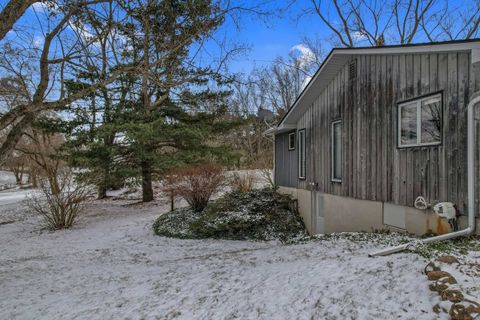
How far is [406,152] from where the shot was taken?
18.1ft

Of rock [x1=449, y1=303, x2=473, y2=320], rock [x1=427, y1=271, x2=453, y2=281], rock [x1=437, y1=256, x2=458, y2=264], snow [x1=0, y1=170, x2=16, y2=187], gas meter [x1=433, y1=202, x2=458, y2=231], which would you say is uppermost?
gas meter [x1=433, y1=202, x2=458, y2=231]

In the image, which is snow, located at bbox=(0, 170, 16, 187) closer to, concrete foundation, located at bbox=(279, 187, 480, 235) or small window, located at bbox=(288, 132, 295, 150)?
small window, located at bbox=(288, 132, 295, 150)

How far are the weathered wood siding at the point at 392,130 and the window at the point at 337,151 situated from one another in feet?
0.56

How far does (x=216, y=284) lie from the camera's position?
13.7 feet

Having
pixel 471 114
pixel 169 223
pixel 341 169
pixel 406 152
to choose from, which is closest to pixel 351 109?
pixel 341 169

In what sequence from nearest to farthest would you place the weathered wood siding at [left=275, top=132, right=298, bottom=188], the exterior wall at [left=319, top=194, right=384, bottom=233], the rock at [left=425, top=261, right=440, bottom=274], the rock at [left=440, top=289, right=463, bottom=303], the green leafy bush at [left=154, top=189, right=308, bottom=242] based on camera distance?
the rock at [left=440, top=289, right=463, bottom=303] < the rock at [left=425, top=261, right=440, bottom=274] < the exterior wall at [left=319, top=194, right=384, bottom=233] < the green leafy bush at [left=154, top=189, right=308, bottom=242] < the weathered wood siding at [left=275, top=132, right=298, bottom=188]

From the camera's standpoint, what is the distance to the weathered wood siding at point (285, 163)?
10.9 meters

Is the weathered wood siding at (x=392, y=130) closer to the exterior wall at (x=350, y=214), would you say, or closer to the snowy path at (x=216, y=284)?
the exterior wall at (x=350, y=214)

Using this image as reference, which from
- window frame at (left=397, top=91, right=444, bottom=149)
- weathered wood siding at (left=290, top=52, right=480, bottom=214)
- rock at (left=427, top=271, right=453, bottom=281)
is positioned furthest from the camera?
window frame at (left=397, top=91, right=444, bottom=149)

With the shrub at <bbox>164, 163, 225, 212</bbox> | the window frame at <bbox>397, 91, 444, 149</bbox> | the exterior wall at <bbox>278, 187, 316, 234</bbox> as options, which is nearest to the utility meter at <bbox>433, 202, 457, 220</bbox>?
the window frame at <bbox>397, 91, 444, 149</bbox>

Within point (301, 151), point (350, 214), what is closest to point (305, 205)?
point (301, 151)

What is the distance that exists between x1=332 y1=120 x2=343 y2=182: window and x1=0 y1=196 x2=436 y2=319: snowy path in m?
2.73

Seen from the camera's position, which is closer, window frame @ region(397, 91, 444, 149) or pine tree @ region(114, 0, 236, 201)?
window frame @ region(397, 91, 444, 149)

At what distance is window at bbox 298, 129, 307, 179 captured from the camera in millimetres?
10000
